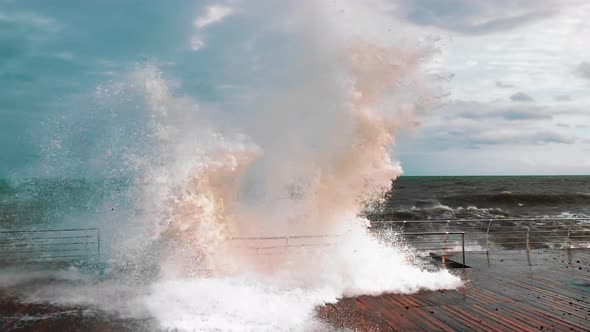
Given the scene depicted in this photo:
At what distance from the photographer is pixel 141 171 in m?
10.2

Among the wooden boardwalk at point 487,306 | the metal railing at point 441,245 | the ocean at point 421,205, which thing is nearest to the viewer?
the wooden boardwalk at point 487,306

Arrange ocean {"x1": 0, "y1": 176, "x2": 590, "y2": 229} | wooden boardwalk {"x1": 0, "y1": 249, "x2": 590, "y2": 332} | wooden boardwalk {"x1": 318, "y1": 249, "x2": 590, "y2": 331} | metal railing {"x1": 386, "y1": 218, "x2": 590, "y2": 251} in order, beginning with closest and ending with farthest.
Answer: wooden boardwalk {"x1": 0, "y1": 249, "x2": 590, "y2": 332} → wooden boardwalk {"x1": 318, "y1": 249, "x2": 590, "y2": 331} → metal railing {"x1": 386, "y1": 218, "x2": 590, "y2": 251} → ocean {"x1": 0, "y1": 176, "x2": 590, "y2": 229}

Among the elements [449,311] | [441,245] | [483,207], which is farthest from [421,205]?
[449,311]

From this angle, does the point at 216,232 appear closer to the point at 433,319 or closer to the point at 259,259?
the point at 259,259

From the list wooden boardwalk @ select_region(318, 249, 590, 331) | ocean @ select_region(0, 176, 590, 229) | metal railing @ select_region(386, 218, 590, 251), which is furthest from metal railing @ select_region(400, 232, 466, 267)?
ocean @ select_region(0, 176, 590, 229)

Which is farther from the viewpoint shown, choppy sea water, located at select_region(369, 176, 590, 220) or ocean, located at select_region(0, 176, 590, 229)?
choppy sea water, located at select_region(369, 176, 590, 220)

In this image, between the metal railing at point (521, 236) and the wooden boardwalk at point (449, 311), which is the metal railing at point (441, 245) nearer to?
the metal railing at point (521, 236)

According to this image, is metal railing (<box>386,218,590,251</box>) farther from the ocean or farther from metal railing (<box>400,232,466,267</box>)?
the ocean

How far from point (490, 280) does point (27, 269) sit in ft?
38.5

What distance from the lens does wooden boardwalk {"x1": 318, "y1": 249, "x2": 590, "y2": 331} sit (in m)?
6.91

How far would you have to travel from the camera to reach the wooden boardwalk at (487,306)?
691 centimetres

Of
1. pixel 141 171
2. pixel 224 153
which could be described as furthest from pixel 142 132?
pixel 224 153

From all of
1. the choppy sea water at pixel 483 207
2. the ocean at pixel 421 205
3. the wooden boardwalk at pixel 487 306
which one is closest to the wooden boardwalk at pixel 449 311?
the wooden boardwalk at pixel 487 306

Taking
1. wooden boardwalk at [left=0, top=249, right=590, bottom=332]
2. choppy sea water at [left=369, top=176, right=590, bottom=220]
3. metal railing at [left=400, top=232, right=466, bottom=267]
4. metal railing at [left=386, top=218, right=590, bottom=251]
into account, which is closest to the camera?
wooden boardwalk at [left=0, top=249, right=590, bottom=332]
